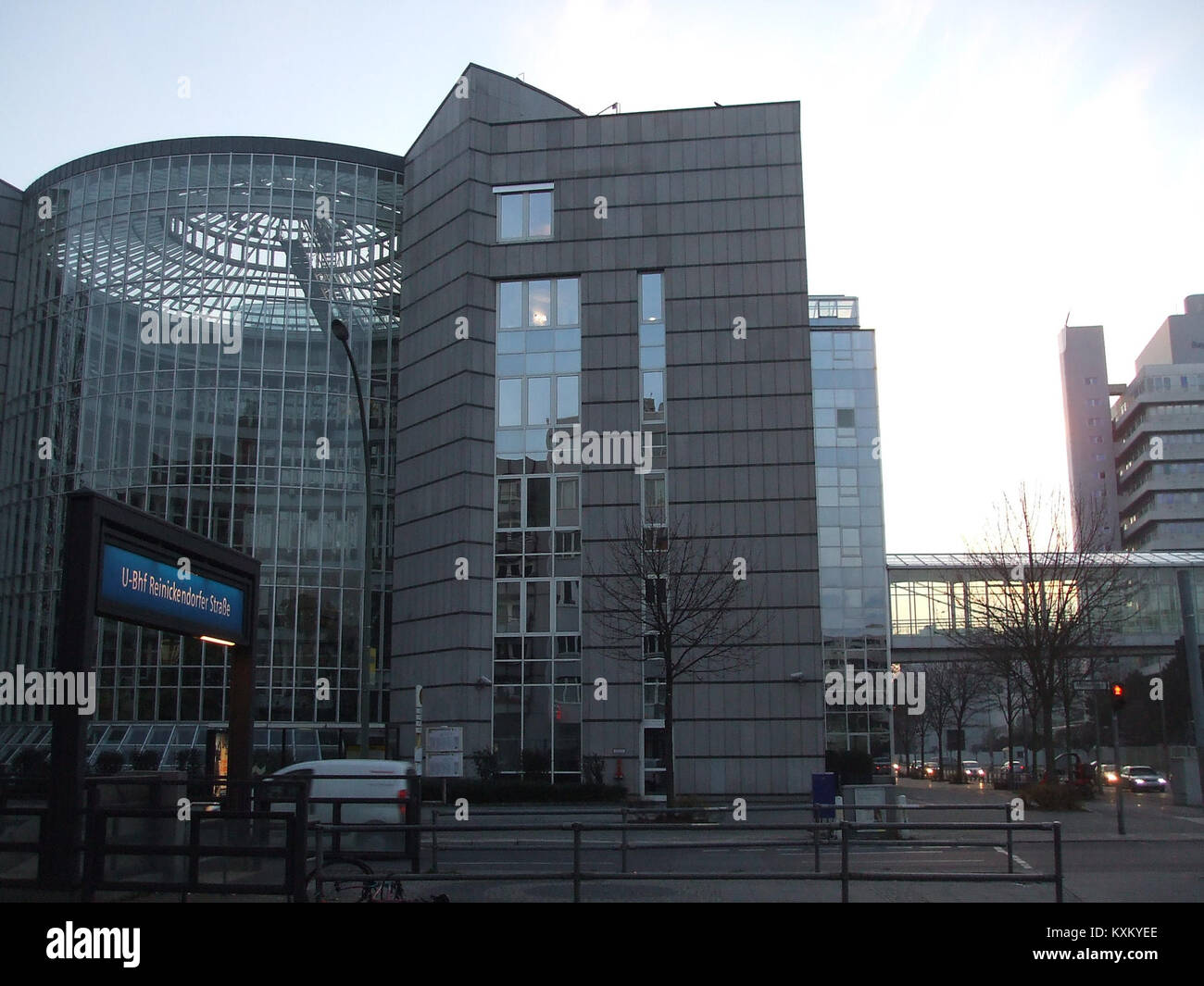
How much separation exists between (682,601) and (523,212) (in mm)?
15993

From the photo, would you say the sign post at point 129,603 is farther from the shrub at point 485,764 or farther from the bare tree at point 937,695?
the bare tree at point 937,695

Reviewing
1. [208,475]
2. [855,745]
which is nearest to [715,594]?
[855,745]

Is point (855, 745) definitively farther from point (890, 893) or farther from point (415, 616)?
point (890, 893)

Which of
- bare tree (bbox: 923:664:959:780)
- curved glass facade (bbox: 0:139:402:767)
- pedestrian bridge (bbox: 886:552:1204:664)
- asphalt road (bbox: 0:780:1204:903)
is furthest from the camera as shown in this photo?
pedestrian bridge (bbox: 886:552:1204:664)

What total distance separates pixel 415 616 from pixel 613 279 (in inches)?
534

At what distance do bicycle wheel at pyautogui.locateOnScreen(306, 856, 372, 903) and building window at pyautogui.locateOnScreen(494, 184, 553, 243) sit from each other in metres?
29.3

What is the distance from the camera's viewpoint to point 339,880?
1265 cm

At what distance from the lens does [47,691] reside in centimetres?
4406

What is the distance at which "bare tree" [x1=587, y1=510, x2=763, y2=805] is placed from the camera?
33.7m

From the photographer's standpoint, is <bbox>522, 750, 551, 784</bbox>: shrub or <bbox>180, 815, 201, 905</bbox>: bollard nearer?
<bbox>180, 815, 201, 905</bbox>: bollard

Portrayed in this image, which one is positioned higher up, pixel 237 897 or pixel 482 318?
pixel 482 318

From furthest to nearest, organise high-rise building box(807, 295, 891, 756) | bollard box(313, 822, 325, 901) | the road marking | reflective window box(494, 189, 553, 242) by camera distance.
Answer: high-rise building box(807, 295, 891, 756) → reflective window box(494, 189, 553, 242) → the road marking → bollard box(313, 822, 325, 901)

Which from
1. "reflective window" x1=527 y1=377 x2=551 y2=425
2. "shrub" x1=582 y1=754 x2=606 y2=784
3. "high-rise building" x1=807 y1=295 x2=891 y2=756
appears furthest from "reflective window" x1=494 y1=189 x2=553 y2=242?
"high-rise building" x1=807 y1=295 x2=891 y2=756

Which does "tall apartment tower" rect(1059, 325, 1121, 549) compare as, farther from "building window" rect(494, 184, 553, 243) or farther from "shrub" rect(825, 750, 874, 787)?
"building window" rect(494, 184, 553, 243)
